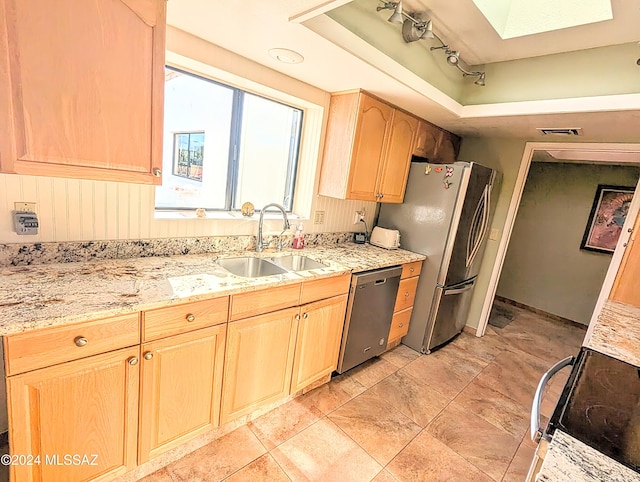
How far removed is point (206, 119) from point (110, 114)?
0.94m

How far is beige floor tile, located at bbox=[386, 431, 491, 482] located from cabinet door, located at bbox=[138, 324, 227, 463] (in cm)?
102

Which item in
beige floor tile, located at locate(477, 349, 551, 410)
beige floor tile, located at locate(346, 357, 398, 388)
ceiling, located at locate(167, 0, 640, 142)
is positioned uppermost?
ceiling, located at locate(167, 0, 640, 142)

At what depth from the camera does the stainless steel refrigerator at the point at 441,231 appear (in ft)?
8.48

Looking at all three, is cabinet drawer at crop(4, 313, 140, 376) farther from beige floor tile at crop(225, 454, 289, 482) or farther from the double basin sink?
beige floor tile at crop(225, 454, 289, 482)

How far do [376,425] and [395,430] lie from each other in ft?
0.38

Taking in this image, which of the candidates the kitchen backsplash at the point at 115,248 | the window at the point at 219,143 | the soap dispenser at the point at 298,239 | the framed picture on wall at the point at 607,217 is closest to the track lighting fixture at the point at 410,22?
the window at the point at 219,143

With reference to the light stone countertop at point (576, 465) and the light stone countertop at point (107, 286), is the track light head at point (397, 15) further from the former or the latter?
the light stone countertop at point (576, 465)

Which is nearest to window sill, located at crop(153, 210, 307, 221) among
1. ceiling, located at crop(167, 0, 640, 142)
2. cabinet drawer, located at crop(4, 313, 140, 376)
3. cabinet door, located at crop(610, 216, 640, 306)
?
cabinet drawer, located at crop(4, 313, 140, 376)

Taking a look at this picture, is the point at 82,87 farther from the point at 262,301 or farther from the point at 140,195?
the point at 262,301

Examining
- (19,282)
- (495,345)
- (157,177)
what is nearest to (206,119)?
(157,177)

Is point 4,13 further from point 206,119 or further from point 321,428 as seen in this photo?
point 321,428

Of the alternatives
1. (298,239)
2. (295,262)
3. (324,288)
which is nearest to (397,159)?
(298,239)

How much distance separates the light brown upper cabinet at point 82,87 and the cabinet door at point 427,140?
2.16 meters

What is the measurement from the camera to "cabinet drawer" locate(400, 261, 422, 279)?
2.58 meters
